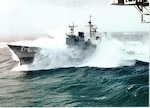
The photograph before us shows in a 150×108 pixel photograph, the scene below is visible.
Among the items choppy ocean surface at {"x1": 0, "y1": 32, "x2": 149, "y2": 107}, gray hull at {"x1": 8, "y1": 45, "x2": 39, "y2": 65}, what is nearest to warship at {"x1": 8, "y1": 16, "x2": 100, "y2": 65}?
gray hull at {"x1": 8, "y1": 45, "x2": 39, "y2": 65}

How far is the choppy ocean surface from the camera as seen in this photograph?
4.95 metres

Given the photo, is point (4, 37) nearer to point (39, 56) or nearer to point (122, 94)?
point (122, 94)

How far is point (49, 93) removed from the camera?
Result: 222 inches

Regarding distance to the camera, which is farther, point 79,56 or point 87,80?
point 79,56

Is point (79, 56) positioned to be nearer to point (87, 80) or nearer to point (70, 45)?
point (70, 45)

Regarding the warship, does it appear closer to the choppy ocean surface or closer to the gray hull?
the gray hull

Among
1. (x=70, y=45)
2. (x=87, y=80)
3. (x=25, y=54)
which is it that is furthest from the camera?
(x=70, y=45)

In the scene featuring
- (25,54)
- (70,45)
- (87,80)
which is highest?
(70,45)

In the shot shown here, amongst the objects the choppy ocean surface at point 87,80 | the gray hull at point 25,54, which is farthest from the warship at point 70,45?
the choppy ocean surface at point 87,80

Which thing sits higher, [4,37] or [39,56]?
[4,37]

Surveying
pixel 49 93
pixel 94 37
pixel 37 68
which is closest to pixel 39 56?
pixel 37 68

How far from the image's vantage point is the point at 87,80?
7.29 m

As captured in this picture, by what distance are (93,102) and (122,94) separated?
2.63 ft

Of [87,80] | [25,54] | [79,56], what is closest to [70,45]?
[79,56]
